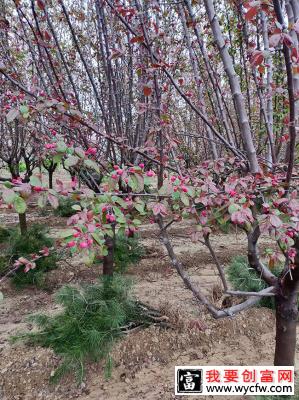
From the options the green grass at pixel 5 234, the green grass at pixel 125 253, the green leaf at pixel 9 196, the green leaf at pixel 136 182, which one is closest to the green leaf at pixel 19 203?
the green leaf at pixel 9 196

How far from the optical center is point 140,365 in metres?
2.59

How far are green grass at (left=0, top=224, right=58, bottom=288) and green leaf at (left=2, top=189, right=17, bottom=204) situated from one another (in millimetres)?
3096

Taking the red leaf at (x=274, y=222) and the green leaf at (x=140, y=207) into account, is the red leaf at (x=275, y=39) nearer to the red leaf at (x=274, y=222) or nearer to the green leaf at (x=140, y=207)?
the red leaf at (x=274, y=222)

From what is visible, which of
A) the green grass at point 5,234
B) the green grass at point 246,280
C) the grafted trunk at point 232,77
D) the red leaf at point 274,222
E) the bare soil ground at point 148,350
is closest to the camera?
the red leaf at point 274,222

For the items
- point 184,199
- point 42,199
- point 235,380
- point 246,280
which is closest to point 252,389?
point 235,380

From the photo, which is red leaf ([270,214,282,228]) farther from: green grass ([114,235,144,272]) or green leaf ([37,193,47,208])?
green grass ([114,235,144,272])

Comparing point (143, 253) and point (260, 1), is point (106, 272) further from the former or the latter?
point (260, 1)

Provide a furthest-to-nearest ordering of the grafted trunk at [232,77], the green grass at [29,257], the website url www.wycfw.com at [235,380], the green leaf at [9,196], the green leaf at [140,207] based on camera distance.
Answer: the green grass at [29,257] < the website url www.wycfw.com at [235,380] < the grafted trunk at [232,77] < the green leaf at [140,207] < the green leaf at [9,196]

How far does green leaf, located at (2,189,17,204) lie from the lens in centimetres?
88

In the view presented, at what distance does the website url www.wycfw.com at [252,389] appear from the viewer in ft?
6.01

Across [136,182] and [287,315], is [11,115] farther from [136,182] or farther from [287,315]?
[287,315]

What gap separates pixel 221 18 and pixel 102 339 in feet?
9.96

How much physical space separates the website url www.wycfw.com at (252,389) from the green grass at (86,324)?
88cm

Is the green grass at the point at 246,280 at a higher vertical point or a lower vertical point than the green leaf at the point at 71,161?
lower
